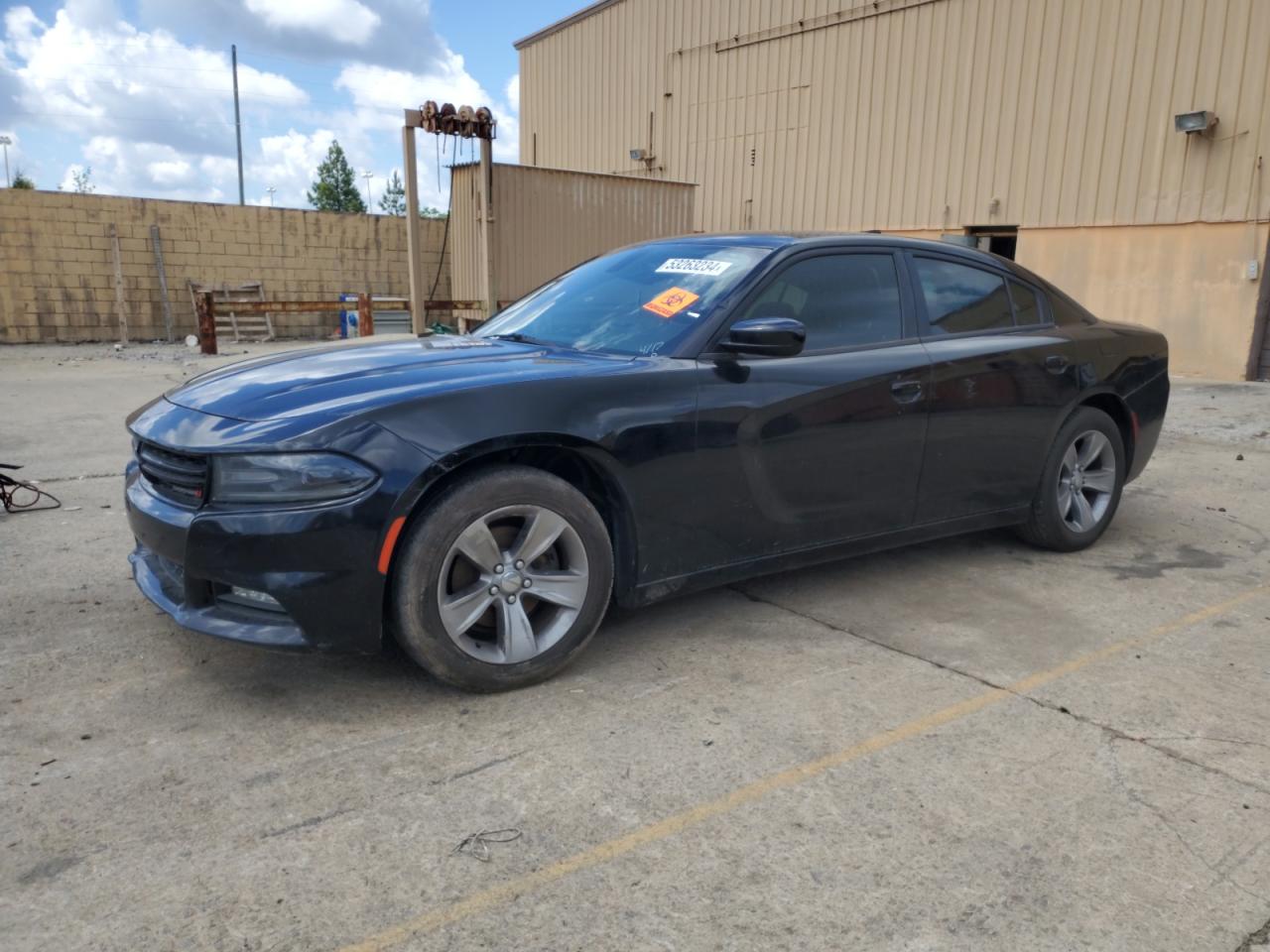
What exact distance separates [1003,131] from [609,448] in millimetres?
13529

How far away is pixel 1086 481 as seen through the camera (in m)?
5.04

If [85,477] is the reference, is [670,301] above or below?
above

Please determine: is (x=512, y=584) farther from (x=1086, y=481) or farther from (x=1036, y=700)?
(x=1086, y=481)

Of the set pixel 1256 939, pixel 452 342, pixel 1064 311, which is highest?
pixel 1064 311

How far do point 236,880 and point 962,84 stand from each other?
1567 cm

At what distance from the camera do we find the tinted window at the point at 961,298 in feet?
14.3

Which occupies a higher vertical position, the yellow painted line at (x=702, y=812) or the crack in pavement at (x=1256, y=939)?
the yellow painted line at (x=702, y=812)

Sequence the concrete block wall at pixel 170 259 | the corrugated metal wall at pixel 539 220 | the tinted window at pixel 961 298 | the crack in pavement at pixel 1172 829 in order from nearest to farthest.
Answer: the crack in pavement at pixel 1172 829 < the tinted window at pixel 961 298 < the corrugated metal wall at pixel 539 220 < the concrete block wall at pixel 170 259

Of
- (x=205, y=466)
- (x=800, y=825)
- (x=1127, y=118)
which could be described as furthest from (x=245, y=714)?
(x=1127, y=118)

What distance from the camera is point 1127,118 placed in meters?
13.2

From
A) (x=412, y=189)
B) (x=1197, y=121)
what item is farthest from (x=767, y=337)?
(x=1197, y=121)

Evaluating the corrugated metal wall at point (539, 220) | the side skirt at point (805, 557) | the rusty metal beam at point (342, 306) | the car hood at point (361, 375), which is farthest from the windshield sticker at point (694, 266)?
the corrugated metal wall at point (539, 220)

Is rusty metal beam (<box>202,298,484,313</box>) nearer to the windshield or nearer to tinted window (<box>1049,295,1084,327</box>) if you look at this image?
the windshield

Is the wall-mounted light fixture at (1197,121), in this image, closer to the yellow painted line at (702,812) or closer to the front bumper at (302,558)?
the yellow painted line at (702,812)
